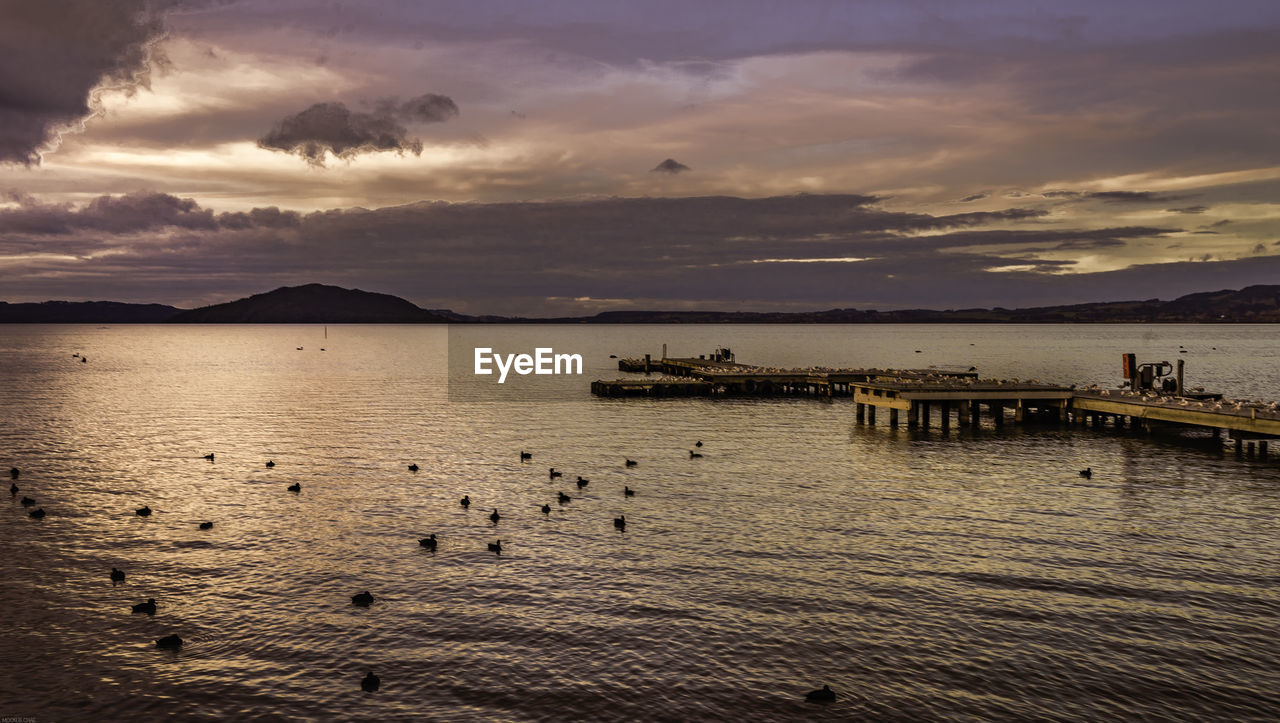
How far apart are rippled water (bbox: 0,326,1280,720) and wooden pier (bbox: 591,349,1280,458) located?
285cm

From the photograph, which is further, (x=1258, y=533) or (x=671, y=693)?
(x=1258, y=533)

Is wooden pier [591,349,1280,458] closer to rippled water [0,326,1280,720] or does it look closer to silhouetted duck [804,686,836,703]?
rippled water [0,326,1280,720]

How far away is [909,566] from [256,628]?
2180cm

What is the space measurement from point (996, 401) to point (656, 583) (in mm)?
48279

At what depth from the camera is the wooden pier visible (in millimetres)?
54875

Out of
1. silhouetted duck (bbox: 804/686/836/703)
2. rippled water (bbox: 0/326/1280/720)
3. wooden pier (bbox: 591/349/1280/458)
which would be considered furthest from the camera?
wooden pier (bbox: 591/349/1280/458)

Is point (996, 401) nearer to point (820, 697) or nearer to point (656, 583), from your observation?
point (656, 583)

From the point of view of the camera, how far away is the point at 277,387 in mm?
116250

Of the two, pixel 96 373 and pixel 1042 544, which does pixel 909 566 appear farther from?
pixel 96 373

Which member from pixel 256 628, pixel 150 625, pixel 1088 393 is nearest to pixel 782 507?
pixel 256 628

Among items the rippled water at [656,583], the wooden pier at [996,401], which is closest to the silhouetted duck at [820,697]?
the rippled water at [656,583]

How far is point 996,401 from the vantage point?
224 ft

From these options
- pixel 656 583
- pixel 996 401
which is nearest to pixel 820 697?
pixel 656 583

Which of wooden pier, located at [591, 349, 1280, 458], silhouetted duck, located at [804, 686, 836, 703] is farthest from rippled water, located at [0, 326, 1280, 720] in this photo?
wooden pier, located at [591, 349, 1280, 458]
